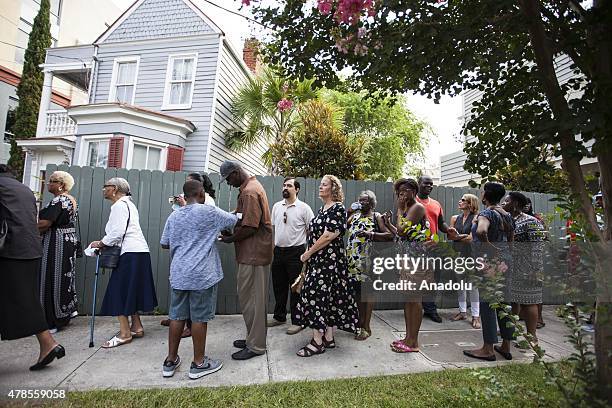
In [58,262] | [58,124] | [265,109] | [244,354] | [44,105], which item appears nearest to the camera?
[244,354]

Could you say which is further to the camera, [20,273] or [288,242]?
[288,242]

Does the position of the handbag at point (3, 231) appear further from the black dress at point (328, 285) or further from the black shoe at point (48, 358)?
the black dress at point (328, 285)

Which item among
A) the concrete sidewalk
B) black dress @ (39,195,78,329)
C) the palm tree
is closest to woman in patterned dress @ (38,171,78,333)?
black dress @ (39,195,78,329)

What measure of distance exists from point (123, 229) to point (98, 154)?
7654 mm

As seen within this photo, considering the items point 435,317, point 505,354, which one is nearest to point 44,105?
point 435,317

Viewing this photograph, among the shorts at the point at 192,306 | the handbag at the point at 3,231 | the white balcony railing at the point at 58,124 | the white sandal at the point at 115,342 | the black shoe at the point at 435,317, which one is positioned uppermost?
the white balcony railing at the point at 58,124

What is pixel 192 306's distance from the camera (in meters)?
2.93

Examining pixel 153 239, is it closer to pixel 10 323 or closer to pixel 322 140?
pixel 10 323

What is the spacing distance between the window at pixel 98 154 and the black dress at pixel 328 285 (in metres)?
8.59

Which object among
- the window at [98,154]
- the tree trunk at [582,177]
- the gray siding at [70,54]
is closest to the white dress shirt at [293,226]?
the tree trunk at [582,177]

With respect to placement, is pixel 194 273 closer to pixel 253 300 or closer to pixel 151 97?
pixel 253 300

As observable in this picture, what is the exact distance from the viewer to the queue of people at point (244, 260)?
9.70 ft

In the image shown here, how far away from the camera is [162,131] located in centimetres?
978

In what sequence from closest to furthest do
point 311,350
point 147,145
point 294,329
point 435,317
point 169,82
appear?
point 311,350
point 294,329
point 435,317
point 147,145
point 169,82
